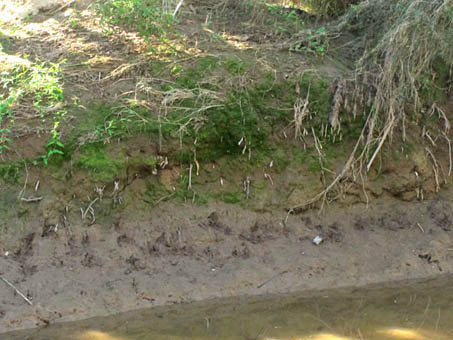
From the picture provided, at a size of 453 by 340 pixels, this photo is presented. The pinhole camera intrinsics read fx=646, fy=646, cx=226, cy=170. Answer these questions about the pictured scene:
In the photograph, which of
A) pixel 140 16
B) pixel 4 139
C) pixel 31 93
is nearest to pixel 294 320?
pixel 4 139

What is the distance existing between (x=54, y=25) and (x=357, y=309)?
4.06 m

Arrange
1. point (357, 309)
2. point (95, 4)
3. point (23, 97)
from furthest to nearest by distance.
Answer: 1. point (95, 4)
2. point (23, 97)
3. point (357, 309)

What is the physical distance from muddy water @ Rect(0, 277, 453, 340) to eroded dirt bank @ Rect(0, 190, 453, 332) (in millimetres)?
141

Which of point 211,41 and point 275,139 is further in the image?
point 211,41

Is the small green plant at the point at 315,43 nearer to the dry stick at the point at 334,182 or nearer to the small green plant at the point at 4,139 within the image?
the dry stick at the point at 334,182

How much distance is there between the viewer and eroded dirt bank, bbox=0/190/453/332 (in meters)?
4.79

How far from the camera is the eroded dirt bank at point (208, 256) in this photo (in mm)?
4789

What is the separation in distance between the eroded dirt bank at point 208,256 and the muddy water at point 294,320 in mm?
141

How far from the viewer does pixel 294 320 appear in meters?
4.52

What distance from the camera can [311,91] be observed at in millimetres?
5859

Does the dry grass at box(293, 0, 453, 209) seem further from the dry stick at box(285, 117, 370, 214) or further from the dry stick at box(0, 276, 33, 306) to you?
the dry stick at box(0, 276, 33, 306)

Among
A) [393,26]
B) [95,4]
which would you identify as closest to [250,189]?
[393,26]

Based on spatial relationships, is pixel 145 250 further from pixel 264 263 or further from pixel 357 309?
pixel 357 309

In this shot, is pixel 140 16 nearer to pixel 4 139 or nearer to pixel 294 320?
pixel 4 139
